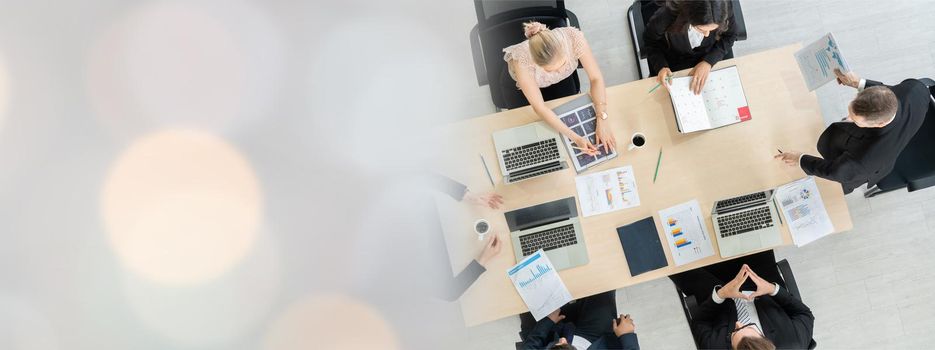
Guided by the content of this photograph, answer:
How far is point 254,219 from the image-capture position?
3230mm

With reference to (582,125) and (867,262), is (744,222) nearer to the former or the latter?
(582,125)

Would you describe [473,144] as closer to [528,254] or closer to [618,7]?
[528,254]

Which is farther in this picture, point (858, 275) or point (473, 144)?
point (858, 275)

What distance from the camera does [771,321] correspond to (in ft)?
7.59

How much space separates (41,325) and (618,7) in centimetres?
395

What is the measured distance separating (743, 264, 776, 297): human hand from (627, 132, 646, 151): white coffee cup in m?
0.71

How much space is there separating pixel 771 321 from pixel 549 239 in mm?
1037

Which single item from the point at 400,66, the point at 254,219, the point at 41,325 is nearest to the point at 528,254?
the point at 400,66

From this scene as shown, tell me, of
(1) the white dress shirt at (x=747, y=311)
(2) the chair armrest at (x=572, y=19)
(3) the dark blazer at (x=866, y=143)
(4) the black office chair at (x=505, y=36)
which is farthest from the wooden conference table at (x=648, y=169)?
(2) the chair armrest at (x=572, y=19)

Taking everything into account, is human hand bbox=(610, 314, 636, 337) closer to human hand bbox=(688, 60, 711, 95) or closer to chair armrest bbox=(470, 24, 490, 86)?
human hand bbox=(688, 60, 711, 95)
